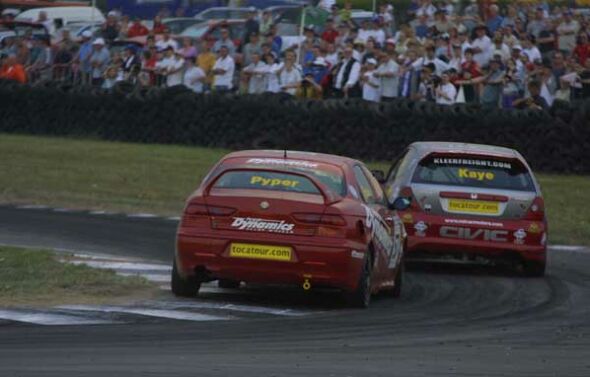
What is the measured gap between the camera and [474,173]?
54.4ft

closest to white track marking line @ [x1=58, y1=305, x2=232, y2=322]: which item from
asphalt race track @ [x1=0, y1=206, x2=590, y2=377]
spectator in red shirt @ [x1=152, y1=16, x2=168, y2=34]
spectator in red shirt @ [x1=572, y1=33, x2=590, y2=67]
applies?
asphalt race track @ [x1=0, y1=206, x2=590, y2=377]

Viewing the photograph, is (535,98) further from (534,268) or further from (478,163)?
(534,268)

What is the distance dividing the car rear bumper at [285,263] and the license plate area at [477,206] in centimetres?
372

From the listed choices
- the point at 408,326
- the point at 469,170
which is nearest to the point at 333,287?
the point at 408,326

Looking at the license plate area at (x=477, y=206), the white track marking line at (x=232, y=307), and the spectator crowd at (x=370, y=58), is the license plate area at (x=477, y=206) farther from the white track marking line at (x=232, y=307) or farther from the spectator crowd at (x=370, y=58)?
the spectator crowd at (x=370, y=58)

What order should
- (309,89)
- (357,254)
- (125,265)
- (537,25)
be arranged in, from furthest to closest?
(309,89) < (537,25) < (125,265) < (357,254)

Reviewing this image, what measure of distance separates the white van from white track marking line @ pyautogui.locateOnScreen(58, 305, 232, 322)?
1177 inches

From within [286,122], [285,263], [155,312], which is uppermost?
[285,263]

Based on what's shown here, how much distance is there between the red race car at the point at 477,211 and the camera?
16.3 metres

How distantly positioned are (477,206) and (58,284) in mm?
4788

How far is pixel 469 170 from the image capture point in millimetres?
16609

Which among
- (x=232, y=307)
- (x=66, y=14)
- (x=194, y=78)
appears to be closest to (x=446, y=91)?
(x=194, y=78)

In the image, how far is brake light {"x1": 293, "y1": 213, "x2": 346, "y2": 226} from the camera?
1268cm

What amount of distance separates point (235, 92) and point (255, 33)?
223cm
